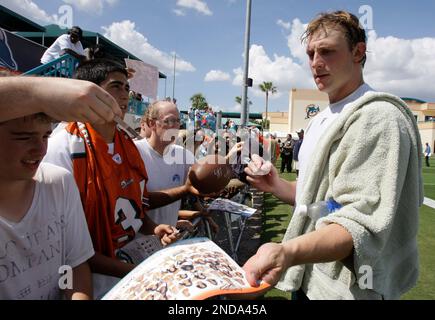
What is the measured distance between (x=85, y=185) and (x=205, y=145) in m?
5.15

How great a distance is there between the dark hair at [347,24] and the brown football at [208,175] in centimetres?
A: 142

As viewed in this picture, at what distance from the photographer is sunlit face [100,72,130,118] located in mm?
2342

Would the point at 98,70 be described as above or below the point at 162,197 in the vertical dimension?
above

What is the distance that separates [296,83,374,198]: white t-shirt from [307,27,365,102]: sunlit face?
0.17ft

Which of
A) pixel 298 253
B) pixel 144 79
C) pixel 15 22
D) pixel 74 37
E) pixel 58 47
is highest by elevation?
pixel 15 22

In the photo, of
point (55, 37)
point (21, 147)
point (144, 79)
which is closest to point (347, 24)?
point (21, 147)

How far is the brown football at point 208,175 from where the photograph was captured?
2740 millimetres

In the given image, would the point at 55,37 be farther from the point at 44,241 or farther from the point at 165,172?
the point at 44,241

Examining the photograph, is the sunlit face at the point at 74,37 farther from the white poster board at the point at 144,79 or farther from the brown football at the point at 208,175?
the brown football at the point at 208,175

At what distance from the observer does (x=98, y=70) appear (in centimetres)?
236

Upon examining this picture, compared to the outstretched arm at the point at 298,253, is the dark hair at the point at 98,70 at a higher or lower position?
higher

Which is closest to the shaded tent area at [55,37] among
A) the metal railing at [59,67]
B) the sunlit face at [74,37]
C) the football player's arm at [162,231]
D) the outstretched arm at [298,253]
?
the sunlit face at [74,37]

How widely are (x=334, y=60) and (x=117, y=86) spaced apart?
1.52 m
